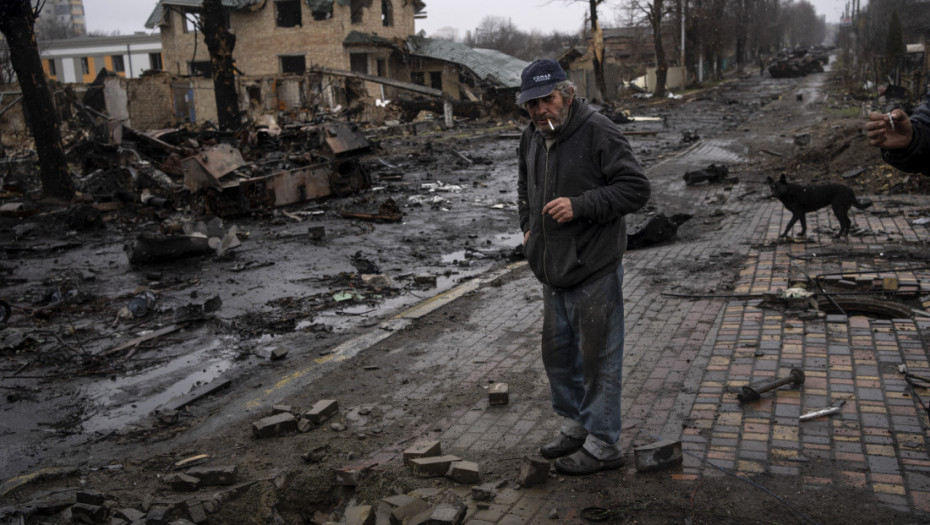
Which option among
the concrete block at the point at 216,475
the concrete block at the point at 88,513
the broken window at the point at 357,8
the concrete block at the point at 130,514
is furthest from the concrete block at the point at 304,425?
the broken window at the point at 357,8

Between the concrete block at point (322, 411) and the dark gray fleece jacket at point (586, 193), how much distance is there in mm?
2022

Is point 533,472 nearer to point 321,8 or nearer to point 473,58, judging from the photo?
point 473,58

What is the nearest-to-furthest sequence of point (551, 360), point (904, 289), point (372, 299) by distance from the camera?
point (551, 360) → point (904, 289) → point (372, 299)

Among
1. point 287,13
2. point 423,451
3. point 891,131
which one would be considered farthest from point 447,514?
point 287,13

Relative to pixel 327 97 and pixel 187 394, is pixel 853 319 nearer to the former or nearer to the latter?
pixel 187 394

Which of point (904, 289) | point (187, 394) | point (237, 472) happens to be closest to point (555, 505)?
point (237, 472)

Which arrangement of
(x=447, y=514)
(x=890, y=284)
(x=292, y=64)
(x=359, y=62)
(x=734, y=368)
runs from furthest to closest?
(x=292, y=64) → (x=359, y=62) → (x=890, y=284) → (x=734, y=368) → (x=447, y=514)

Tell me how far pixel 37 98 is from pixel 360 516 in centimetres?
1660

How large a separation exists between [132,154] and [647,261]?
1310 centimetres

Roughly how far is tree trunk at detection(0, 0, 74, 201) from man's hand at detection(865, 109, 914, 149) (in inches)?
687

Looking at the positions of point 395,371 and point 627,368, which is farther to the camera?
point 395,371

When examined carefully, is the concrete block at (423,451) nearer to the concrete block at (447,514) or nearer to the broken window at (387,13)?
the concrete block at (447,514)

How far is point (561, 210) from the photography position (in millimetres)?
3549

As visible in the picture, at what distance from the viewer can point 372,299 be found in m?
8.69
